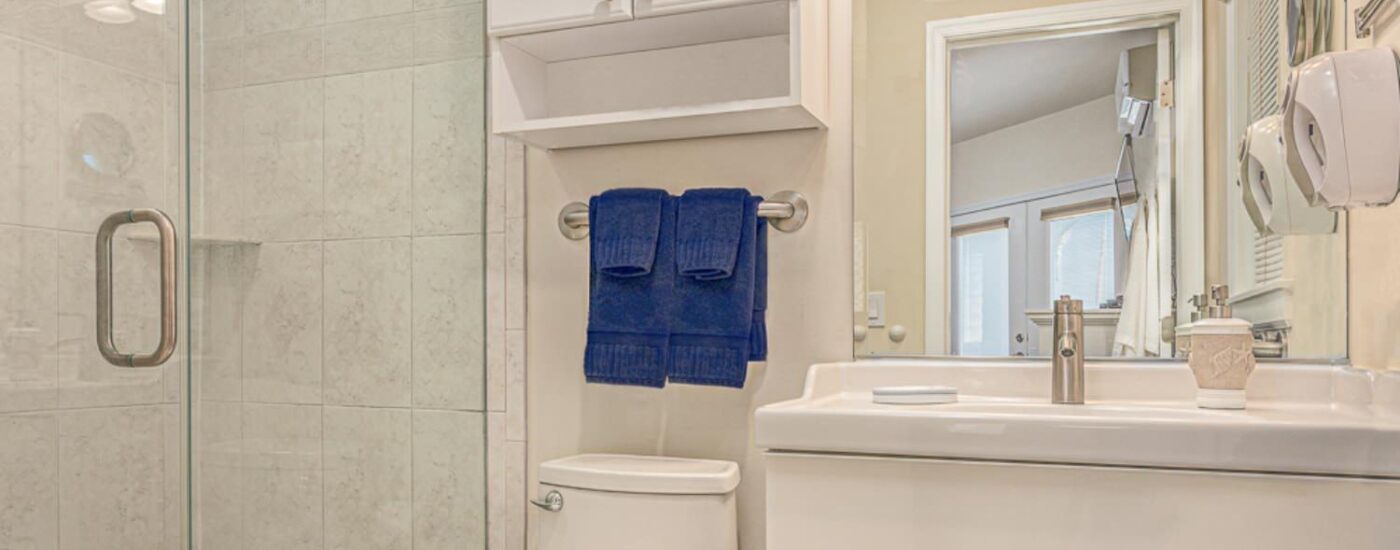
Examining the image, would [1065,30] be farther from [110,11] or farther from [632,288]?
[110,11]

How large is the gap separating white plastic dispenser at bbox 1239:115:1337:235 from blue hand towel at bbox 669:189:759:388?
805 mm

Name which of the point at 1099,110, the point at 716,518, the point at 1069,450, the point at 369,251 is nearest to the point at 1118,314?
the point at 1099,110

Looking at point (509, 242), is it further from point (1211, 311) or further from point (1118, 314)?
point (1211, 311)

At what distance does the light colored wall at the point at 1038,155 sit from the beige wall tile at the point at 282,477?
129cm

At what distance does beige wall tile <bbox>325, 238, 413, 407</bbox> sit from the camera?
1.95 meters

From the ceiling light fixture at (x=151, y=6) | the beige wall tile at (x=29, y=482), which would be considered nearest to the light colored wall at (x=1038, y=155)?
the ceiling light fixture at (x=151, y=6)

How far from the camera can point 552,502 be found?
184 centimetres

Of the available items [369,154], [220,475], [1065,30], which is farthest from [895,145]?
[220,475]

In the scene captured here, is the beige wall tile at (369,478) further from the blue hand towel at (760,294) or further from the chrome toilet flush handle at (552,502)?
the blue hand towel at (760,294)

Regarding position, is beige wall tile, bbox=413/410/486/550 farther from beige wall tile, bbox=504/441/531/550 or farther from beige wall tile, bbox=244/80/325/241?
beige wall tile, bbox=244/80/325/241

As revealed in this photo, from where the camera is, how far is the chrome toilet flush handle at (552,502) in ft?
6.02

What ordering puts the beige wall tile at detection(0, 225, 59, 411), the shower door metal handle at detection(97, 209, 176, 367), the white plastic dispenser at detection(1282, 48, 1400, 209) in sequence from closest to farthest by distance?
the white plastic dispenser at detection(1282, 48, 1400, 209) → the beige wall tile at detection(0, 225, 59, 411) → the shower door metal handle at detection(97, 209, 176, 367)

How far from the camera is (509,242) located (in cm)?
212

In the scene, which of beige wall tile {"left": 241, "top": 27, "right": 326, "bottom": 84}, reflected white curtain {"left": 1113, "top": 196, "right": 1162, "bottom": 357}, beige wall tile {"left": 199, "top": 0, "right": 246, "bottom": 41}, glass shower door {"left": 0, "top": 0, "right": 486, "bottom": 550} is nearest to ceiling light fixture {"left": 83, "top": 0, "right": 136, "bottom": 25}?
glass shower door {"left": 0, "top": 0, "right": 486, "bottom": 550}
